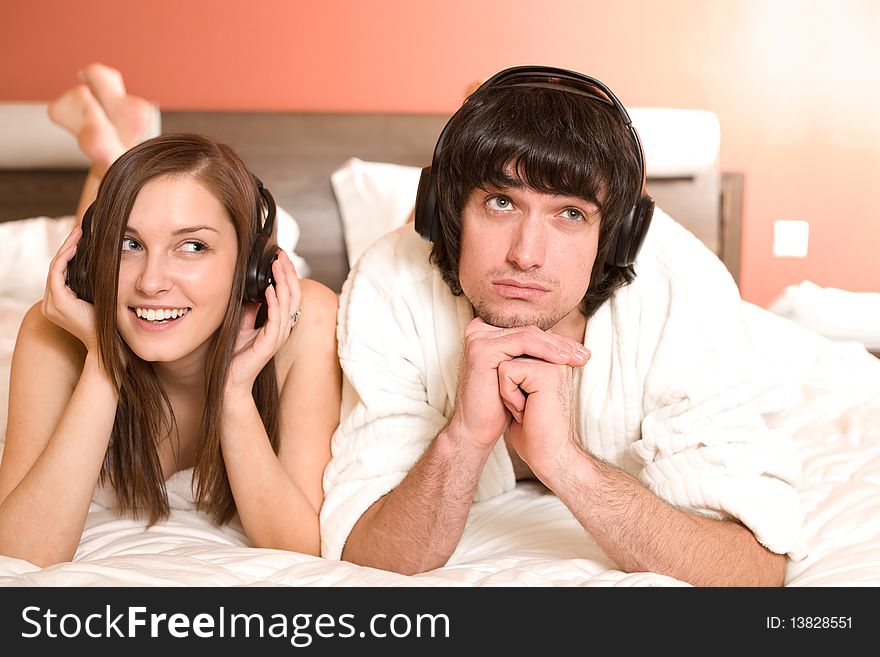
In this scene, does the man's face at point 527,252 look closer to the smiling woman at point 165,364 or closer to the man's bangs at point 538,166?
the man's bangs at point 538,166

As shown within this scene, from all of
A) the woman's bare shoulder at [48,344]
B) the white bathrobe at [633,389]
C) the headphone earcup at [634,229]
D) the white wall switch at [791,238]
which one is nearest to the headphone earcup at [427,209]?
the white bathrobe at [633,389]

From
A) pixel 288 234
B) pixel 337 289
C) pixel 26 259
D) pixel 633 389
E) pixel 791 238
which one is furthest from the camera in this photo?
pixel 791 238

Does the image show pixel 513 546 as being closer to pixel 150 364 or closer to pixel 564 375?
pixel 564 375

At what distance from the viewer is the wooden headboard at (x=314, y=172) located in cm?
303

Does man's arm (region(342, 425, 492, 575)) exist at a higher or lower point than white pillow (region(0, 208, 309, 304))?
lower

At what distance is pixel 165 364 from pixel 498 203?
0.64 m

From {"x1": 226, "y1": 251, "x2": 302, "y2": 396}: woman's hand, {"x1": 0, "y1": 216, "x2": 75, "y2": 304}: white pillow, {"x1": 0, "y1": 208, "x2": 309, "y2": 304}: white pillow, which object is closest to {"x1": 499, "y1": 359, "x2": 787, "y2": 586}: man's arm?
{"x1": 226, "y1": 251, "x2": 302, "y2": 396}: woman's hand

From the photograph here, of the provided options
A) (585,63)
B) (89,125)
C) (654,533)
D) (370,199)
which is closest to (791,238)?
(585,63)

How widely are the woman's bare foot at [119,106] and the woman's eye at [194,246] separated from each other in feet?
4.26

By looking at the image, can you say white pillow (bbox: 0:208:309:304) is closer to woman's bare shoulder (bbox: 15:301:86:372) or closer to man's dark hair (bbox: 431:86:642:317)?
woman's bare shoulder (bbox: 15:301:86:372)

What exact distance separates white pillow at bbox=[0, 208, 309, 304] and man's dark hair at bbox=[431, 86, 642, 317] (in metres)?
1.31

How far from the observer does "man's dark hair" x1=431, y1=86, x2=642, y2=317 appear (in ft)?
4.08

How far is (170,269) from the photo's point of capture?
1307 mm
